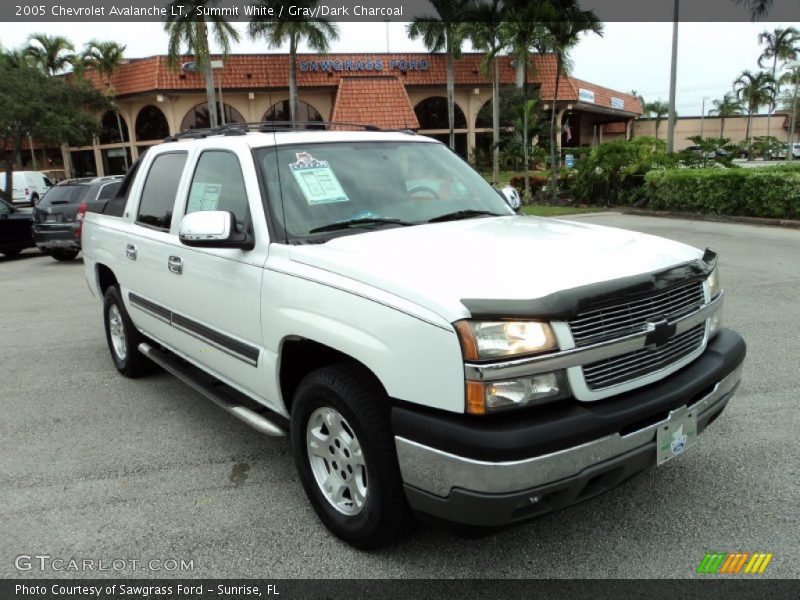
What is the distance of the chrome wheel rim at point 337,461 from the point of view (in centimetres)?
276

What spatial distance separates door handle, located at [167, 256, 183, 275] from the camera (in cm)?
395

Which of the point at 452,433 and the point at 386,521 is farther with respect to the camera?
the point at 386,521

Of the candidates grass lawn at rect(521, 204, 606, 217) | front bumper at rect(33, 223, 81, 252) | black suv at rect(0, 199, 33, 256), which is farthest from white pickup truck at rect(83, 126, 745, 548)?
grass lawn at rect(521, 204, 606, 217)

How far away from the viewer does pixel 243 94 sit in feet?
115

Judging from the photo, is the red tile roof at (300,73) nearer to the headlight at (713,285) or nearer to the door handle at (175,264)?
the door handle at (175,264)

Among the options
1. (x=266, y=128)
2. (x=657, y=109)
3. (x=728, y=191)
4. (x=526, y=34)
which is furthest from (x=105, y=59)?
(x=657, y=109)

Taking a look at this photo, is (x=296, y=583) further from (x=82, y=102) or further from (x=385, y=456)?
(x=82, y=102)

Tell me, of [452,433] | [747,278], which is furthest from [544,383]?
[747,278]

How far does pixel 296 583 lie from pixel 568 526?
128 cm

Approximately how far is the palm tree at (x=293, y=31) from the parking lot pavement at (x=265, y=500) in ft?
92.7

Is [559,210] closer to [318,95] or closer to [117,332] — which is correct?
[117,332]

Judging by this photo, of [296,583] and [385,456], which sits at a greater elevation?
[385,456]

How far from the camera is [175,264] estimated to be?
401cm

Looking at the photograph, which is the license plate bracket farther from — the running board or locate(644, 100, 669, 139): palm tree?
locate(644, 100, 669, 139): palm tree
